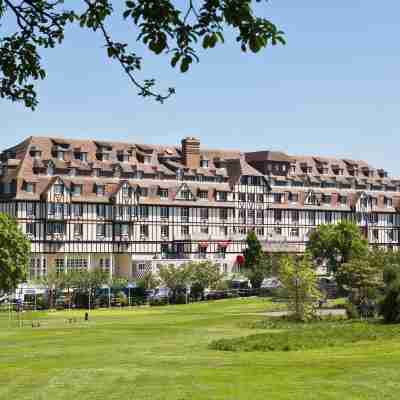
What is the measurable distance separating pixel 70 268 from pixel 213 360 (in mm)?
81312

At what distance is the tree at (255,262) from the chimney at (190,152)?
1533 cm

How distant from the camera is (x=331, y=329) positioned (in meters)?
59.1

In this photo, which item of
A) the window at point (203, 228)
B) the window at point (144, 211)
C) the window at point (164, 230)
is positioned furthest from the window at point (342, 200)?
the window at point (144, 211)

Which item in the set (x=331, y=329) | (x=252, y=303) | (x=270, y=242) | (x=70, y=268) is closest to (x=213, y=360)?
(x=331, y=329)

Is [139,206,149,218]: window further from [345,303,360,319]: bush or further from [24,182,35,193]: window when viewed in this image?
[345,303,360,319]: bush

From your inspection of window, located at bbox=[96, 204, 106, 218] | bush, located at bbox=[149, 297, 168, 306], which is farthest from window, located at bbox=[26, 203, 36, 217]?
bush, located at bbox=[149, 297, 168, 306]

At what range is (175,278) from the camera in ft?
383

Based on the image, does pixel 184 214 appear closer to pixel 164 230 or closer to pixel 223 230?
pixel 164 230

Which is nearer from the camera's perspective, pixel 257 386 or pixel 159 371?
pixel 257 386

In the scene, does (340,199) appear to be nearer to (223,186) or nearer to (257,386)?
(223,186)

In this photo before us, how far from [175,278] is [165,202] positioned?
18.2 metres

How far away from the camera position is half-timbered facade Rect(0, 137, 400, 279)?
397 ft

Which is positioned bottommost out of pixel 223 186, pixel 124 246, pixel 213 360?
pixel 213 360

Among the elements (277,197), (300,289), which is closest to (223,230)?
(277,197)
